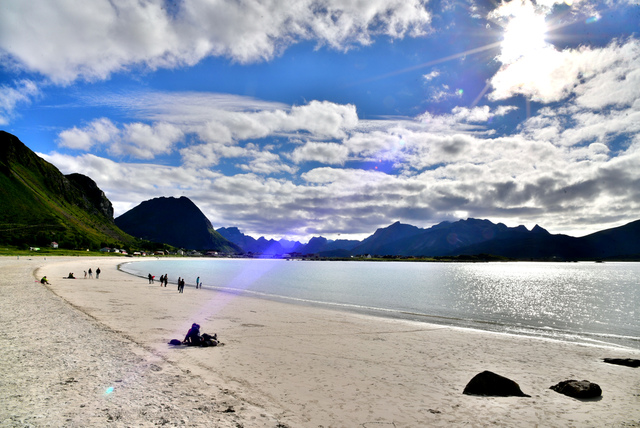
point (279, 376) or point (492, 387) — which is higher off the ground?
point (492, 387)

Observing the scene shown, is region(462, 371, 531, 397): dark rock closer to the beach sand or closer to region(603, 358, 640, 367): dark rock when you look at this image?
the beach sand

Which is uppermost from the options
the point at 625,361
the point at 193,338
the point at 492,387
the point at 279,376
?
the point at 492,387

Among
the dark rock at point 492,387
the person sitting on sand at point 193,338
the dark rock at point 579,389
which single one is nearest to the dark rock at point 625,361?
the dark rock at point 579,389

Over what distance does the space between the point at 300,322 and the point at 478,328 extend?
1765cm

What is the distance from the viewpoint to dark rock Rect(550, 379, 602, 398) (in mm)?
13023

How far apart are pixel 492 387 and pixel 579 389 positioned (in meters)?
3.71

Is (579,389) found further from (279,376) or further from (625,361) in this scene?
(279,376)

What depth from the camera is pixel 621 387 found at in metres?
14.7

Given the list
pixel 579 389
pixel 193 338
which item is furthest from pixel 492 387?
pixel 193 338

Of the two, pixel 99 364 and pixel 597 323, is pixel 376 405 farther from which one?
pixel 597 323

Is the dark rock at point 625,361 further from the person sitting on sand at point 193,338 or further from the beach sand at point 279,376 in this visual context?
the person sitting on sand at point 193,338

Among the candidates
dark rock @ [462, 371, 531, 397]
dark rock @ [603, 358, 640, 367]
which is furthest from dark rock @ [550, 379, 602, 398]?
dark rock @ [603, 358, 640, 367]

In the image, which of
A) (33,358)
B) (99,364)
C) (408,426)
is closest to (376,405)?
(408,426)

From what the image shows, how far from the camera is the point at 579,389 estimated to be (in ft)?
43.0
